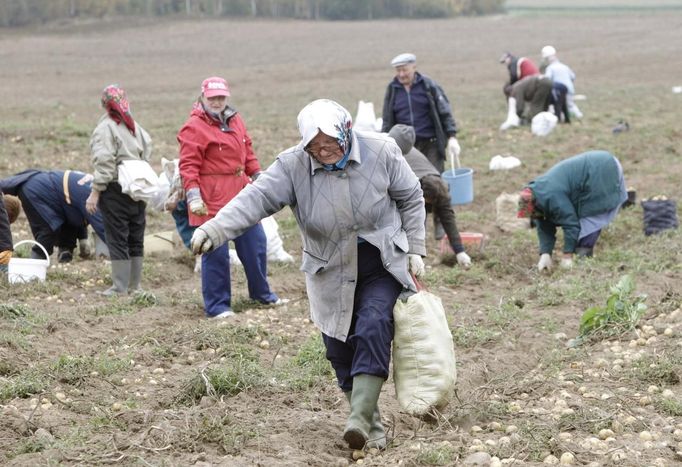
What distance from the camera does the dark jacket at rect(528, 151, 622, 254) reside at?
9250 millimetres

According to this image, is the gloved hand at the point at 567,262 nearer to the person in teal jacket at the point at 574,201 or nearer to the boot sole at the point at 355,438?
the person in teal jacket at the point at 574,201

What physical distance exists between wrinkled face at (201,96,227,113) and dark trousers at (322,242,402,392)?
2858 mm

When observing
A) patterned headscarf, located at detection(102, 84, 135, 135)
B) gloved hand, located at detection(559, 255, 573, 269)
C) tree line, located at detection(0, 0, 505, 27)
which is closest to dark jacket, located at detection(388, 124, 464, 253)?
gloved hand, located at detection(559, 255, 573, 269)

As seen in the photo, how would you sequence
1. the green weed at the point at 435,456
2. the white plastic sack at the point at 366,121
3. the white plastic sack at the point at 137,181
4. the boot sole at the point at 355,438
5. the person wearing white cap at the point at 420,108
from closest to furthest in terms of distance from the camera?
the green weed at the point at 435,456 → the boot sole at the point at 355,438 → the white plastic sack at the point at 137,181 → the person wearing white cap at the point at 420,108 → the white plastic sack at the point at 366,121

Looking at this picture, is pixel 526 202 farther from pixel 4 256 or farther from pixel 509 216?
pixel 4 256

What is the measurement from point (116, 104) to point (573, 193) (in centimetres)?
403

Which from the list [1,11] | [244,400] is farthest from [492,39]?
[244,400]

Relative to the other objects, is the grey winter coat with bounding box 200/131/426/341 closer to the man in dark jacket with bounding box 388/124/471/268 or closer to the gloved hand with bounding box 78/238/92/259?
the man in dark jacket with bounding box 388/124/471/268

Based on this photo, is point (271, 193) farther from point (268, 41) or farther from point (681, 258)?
point (268, 41)

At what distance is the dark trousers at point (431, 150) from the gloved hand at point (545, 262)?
1.59 meters

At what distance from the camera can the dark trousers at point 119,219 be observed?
27.7ft

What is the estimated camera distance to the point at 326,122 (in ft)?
15.4

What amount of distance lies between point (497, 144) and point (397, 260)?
1211 cm

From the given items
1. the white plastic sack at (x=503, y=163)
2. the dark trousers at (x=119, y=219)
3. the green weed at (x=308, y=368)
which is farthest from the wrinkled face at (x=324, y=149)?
the white plastic sack at (x=503, y=163)
